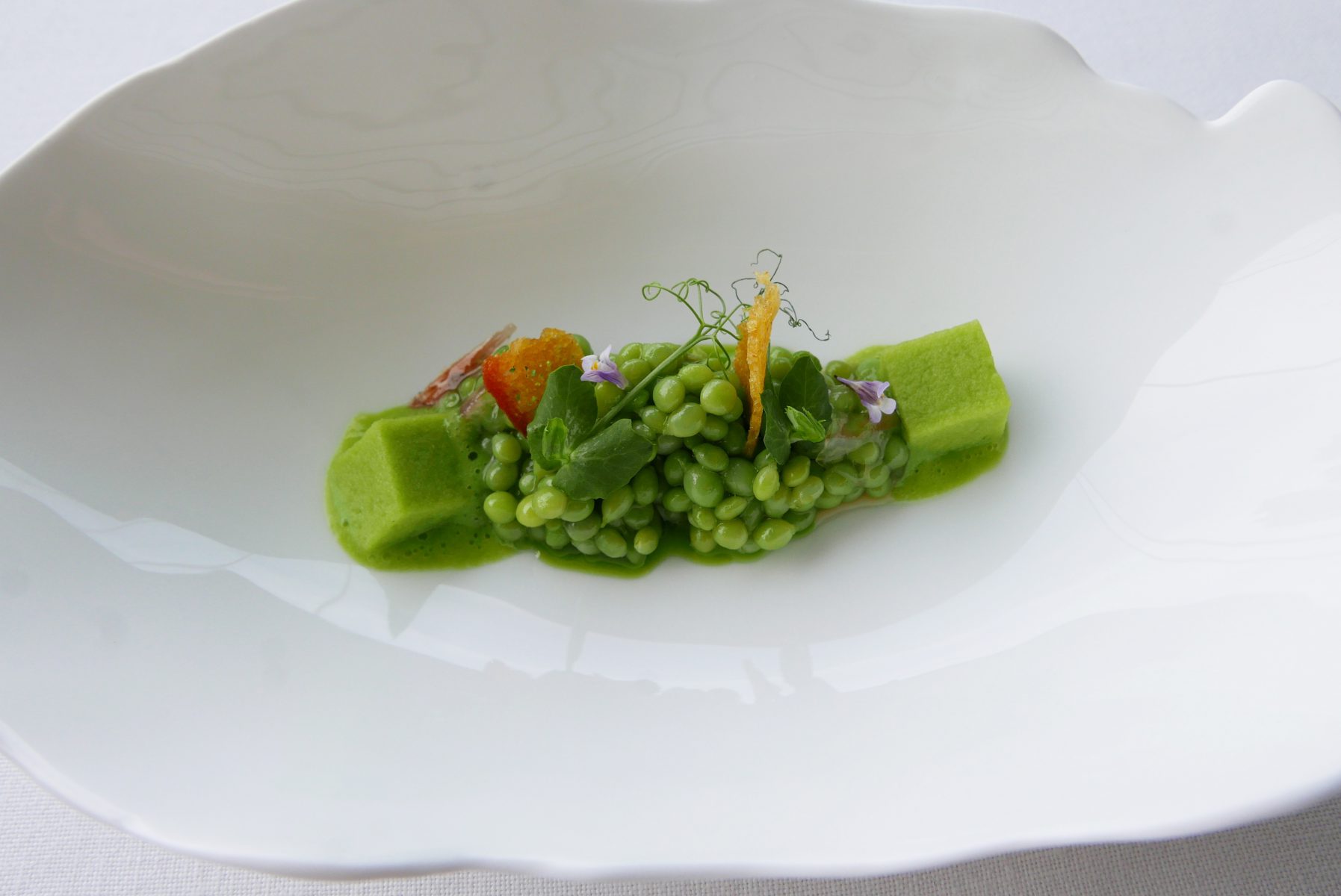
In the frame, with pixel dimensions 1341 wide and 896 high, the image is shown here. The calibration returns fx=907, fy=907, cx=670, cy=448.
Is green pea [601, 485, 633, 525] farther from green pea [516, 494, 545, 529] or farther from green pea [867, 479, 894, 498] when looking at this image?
green pea [867, 479, 894, 498]

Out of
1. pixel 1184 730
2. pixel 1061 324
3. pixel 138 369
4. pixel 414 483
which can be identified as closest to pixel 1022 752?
pixel 1184 730

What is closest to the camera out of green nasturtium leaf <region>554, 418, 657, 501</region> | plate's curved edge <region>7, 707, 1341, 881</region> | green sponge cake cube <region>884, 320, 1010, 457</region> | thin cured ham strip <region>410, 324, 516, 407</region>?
plate's curved edge <region>7, 707, 1341, 881</region>

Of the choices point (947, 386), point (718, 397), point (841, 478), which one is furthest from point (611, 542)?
point (947, 386)

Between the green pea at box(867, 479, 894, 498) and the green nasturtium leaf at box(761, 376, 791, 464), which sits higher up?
the green nasturtium leaf at box(761, 376, 791, 464)

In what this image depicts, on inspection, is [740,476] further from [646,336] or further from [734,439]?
[646,336]

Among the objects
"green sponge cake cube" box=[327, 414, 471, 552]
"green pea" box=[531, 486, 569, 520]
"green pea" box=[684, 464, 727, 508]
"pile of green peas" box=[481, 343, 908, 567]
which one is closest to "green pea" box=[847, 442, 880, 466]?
"pile of green peas" box=[481, 343, 908, 567]

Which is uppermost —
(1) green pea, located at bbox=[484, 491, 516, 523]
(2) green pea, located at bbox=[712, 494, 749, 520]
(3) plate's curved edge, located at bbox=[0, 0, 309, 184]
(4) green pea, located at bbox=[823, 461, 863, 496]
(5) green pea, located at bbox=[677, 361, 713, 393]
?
(3) plate's curved edge, located at bbox=[0, 0, 309, 184]
